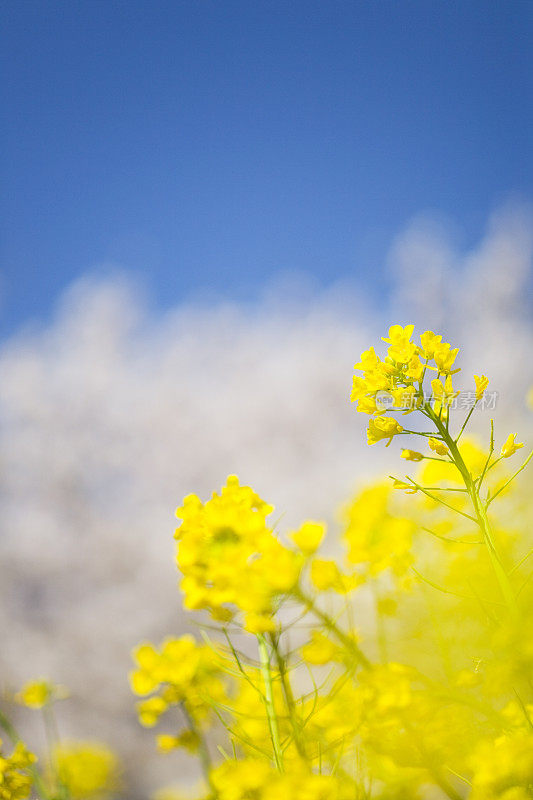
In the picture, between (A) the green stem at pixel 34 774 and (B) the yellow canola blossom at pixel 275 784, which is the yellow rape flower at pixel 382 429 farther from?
(A) the green stem at pixel 34 774

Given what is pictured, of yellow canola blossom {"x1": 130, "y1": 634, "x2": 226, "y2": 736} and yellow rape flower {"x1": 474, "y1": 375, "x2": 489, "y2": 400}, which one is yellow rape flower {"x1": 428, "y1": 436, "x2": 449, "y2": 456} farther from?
yellow canola blossom {"x1": 130, "y1": 634, "x2": 226, "y2": 736}

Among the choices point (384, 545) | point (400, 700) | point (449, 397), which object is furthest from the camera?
A: point (449, 397)

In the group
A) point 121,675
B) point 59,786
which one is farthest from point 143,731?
point 59,786

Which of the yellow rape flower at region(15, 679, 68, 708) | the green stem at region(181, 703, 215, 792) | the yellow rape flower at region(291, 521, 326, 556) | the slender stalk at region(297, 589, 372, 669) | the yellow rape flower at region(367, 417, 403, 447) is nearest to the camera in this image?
the slender stalk at region(297, 589, 372, 669)

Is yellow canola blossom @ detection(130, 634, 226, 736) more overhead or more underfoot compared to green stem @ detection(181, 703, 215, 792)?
more overhead

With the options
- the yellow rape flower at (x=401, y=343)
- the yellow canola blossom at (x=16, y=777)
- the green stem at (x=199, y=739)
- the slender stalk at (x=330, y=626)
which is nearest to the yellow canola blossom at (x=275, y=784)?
the slender stalk at (x=330, y=626)

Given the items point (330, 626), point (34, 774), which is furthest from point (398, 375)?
point (34, 774)

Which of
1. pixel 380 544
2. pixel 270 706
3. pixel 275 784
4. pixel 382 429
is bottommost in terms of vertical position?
pixel 275 784

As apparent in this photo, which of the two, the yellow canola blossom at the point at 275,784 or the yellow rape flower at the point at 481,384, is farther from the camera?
the yellow rape flower at the point at 481,384

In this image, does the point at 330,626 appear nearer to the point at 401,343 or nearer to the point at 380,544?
the point at 380,544

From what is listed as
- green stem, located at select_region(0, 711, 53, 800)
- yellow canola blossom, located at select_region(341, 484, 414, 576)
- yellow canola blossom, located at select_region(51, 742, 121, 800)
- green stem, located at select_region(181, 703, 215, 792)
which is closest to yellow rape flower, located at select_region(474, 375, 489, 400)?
yellow canola blossom, located at select_region(341, 484, 414, 576)

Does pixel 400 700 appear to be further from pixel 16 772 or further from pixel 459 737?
pixel 16 772
